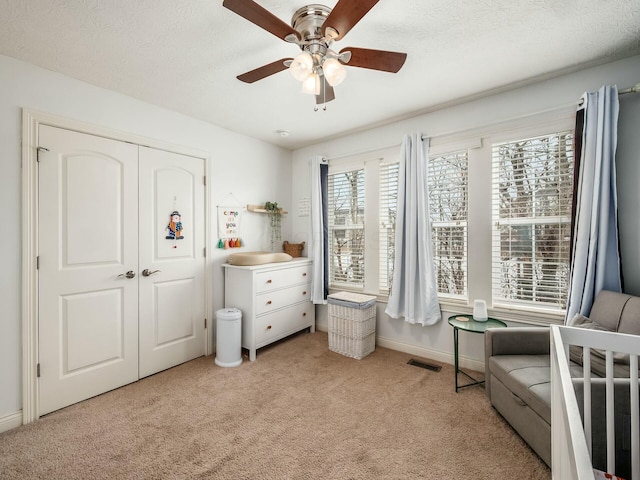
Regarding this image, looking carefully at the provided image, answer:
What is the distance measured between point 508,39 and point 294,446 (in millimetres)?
2806

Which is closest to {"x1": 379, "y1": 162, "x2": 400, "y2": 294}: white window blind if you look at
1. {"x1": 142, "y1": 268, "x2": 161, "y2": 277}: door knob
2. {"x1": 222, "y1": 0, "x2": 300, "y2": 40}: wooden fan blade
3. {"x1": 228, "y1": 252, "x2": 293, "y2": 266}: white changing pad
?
{"x1": 228, "y1": 252, "x2": 293, "y2": 266}: white changing pad

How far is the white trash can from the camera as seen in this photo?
282 centimetres

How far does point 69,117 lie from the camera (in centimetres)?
221

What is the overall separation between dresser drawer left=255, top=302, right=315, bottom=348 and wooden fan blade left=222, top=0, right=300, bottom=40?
2.45 meters

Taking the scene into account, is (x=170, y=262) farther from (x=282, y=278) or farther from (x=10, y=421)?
(x=10, y=421)

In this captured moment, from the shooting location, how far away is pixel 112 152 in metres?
2.43

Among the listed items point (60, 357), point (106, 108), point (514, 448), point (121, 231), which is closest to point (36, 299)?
point (60, 357)

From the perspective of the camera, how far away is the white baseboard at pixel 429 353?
271 cm

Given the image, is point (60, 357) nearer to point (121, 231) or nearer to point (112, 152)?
point (121, 231)

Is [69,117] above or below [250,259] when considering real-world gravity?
above

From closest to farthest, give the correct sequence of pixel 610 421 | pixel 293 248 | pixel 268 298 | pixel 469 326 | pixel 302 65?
1. pixel 610 421
2. pixel 302 65
3. pixel 469 326
4. pixel 268 298
5. pixel 293 248

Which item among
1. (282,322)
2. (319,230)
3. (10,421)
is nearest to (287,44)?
(319,230)

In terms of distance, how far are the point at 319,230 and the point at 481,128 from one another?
6.44 ft

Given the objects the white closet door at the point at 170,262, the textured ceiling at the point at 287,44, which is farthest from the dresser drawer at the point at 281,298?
the textured ceiling at the point at 287,44
